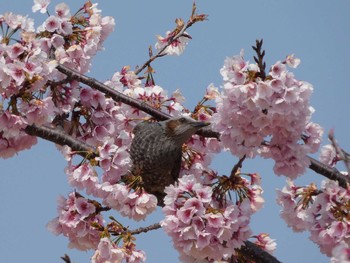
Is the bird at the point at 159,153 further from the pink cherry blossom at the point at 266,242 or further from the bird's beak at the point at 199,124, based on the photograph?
the pink cherry blossom at the point at 266,242

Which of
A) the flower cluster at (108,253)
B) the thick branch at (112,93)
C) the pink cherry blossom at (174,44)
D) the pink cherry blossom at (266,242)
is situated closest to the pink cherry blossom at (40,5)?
the thick branch at (112,93)

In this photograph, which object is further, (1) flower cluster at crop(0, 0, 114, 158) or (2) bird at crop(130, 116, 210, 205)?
(2) bird at crop(130, 116, 210, 205)

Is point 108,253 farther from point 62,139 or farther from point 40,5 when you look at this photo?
point 40,5

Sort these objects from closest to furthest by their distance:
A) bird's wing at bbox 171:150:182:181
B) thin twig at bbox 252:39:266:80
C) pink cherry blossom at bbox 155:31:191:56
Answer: thin twig at bbox 252:39:266:80
bird's wing at bbox 171:150:182:181
pink cherry blossom at bbox 155:31:191:56

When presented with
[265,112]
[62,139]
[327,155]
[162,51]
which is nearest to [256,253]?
[327,155]

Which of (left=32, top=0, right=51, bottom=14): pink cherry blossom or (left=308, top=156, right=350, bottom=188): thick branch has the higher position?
(left=32, top=0, right=51, bottom=14): pink cherry blossom

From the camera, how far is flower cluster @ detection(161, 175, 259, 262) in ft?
16.7

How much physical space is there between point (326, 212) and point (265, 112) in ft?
2.70

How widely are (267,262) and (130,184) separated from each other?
1235 mm

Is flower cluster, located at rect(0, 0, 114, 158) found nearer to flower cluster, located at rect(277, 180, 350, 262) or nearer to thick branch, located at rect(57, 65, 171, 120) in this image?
thick branch, located at rect(57, 65, 171, 120)

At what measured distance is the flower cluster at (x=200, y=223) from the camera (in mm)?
5078

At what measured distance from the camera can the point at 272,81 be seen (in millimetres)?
4836

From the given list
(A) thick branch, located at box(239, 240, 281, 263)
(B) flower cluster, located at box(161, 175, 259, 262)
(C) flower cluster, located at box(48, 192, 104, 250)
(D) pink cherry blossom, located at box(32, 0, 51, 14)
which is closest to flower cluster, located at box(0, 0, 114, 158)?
(D) pink cherry blossom, located at box(32, 0, 51, 14)

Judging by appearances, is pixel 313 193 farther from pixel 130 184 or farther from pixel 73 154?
pixel 73 154
